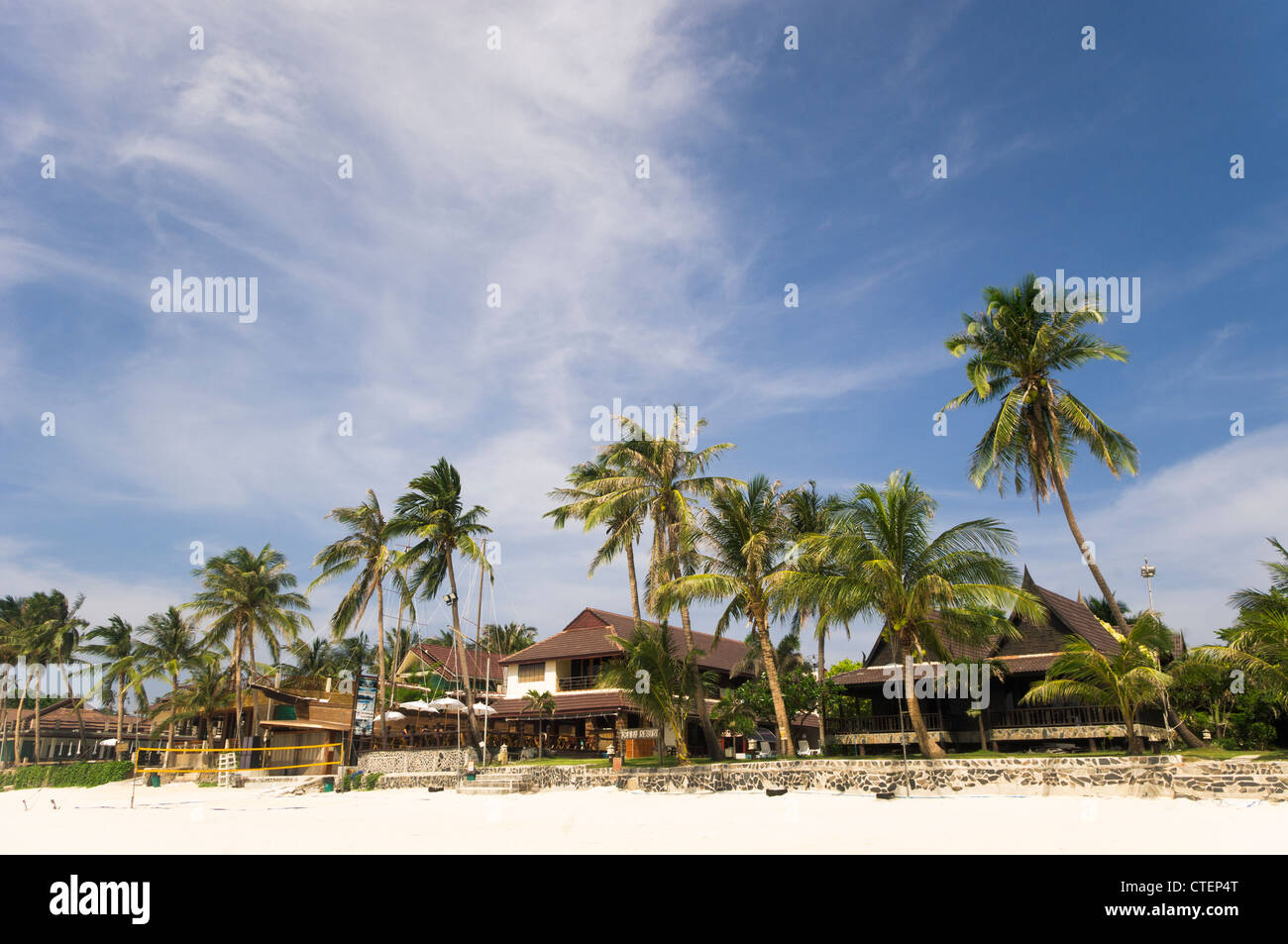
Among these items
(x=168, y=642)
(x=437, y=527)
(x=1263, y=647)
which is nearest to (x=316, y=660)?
(x=168, y=642)

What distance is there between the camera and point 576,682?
36.2m

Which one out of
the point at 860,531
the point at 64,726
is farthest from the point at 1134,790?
the point at 64,726

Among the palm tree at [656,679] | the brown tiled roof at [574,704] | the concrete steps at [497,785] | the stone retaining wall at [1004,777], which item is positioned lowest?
the concrete steps at [497,785]

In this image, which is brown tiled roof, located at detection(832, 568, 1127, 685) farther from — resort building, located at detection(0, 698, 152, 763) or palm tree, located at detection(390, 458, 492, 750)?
resort building, located at detection(0, 698, 152, 763)

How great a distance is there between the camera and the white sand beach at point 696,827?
10.8 metres

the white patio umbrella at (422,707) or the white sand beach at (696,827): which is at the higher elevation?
the white sand beach at (696,827)

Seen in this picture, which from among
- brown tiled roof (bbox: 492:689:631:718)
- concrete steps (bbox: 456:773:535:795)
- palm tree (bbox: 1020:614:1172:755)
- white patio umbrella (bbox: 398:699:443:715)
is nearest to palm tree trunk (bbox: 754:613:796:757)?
palm tree (bbox: 1020:614:1172:755)

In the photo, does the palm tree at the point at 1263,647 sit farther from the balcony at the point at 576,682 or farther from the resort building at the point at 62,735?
the resort building at the point at 62,735

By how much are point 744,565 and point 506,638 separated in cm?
5365

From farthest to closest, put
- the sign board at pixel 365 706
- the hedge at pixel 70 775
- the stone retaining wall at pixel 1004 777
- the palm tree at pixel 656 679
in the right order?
the hedge at pixel 70 775 < the sign board at pixel 365 706 < the palm tree at pixel 656 679 < the stone retaining wall at pixel 1004 777

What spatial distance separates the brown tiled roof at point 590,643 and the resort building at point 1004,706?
10049 millimetres

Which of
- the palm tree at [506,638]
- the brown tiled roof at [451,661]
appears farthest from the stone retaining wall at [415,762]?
the palm tree at [506,638]
